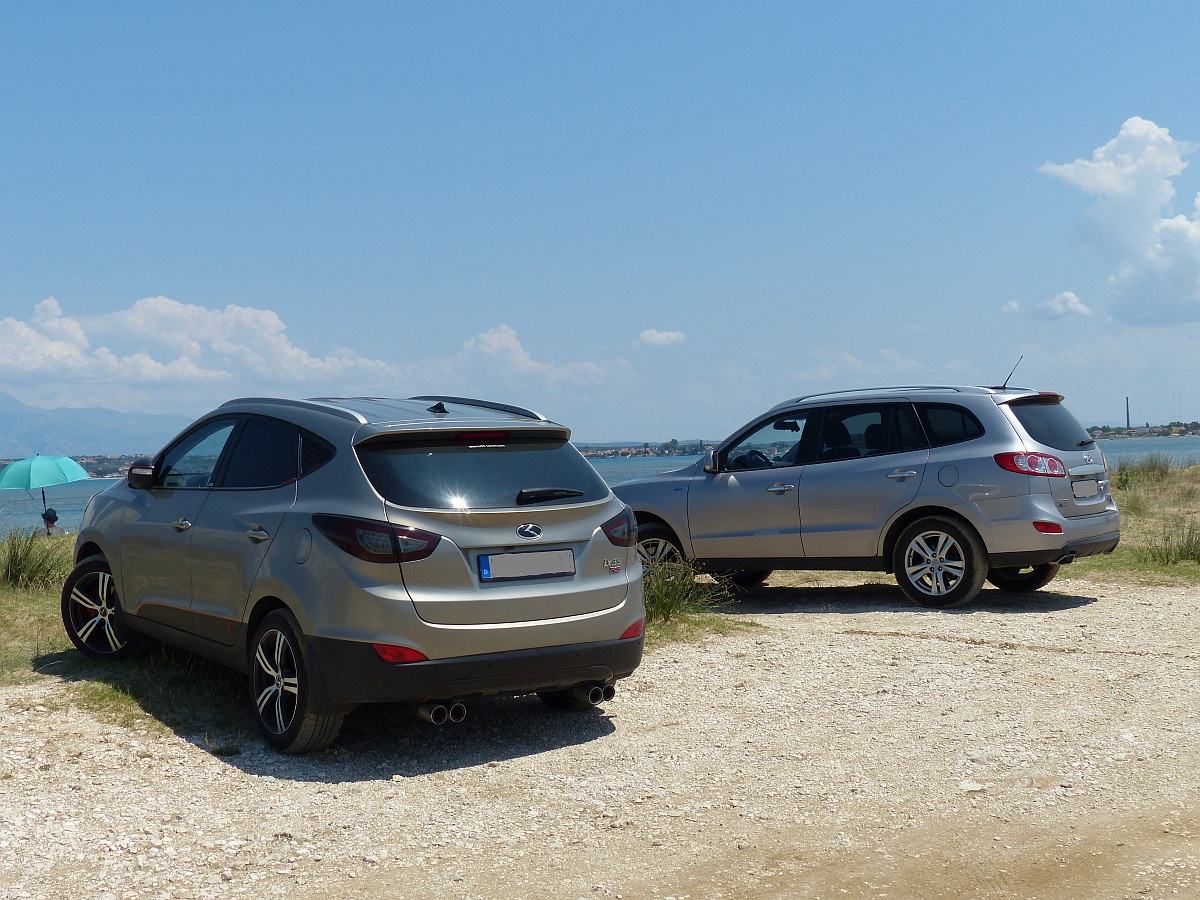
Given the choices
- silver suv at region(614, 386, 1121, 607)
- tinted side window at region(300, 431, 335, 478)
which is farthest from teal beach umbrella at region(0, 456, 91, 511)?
tinted side window at region(300, 431, 335, 478)

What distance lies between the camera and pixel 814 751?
5.72 m

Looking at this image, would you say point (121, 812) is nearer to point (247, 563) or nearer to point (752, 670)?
point (247, 563)

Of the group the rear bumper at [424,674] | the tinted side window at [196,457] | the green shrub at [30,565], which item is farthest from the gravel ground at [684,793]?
the green shrub at [30,565]

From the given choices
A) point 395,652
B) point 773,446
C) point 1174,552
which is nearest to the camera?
Answer: point 395,652

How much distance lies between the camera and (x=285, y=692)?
5.75m

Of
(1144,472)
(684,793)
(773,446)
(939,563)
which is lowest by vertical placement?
(684,793)

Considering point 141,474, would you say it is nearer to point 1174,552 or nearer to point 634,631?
point 634,631

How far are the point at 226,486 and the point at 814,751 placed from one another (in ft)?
11.4

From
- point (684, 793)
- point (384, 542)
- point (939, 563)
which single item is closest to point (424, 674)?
point (384, 542)

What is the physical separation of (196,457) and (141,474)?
429mm

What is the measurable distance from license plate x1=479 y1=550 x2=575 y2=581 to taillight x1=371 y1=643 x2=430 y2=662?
1.56ft

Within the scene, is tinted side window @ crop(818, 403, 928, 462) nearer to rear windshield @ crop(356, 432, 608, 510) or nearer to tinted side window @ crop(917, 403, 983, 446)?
tinted side window @ crop(917, 403, 983, 446)

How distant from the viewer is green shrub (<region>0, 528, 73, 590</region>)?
1114cm

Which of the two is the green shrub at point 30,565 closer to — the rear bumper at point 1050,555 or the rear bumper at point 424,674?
the rear bumper at point 424,674
